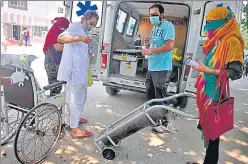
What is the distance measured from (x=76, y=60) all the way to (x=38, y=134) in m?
0.96

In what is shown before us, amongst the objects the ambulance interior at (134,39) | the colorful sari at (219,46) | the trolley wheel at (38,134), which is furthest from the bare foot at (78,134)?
the ambulance interior at (134,39)

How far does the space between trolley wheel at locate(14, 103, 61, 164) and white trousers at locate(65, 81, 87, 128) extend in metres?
0.32

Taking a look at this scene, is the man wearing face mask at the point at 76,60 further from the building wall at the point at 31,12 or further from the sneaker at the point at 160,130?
the sneaker at the point at 160,130

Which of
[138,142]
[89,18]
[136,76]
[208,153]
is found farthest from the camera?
[136,76]

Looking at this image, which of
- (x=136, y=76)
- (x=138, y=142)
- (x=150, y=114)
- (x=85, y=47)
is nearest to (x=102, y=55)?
(x=136, y=76)

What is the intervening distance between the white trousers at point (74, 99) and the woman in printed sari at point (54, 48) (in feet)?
0.81

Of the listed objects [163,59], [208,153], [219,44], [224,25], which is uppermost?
[224,25]

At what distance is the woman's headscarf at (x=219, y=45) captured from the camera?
2.06m

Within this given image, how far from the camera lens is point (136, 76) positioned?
5539 mm

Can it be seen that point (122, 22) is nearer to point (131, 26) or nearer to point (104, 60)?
point (131, 26)

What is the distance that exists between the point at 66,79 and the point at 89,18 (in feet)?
2.57

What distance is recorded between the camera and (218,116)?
2189 mm

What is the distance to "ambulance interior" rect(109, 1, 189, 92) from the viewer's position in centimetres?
545

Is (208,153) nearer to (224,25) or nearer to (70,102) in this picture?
(224,25)
